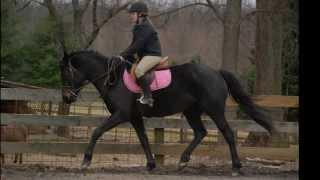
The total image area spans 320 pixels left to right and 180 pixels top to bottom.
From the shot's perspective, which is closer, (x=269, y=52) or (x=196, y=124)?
(x=196, y=124)

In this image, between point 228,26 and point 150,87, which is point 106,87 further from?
point 228,26

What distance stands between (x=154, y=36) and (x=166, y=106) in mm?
994

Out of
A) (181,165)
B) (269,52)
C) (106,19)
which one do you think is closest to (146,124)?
(181,165)

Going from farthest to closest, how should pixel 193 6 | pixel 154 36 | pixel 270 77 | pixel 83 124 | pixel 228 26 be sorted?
pixel 193 6 → pixel 228 26 → pixel 270 77 → pixel 83 124 → pixel 154 36

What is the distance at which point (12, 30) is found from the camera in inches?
167

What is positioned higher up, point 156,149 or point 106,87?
point 106,87

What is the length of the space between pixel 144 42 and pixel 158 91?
0.73 metres

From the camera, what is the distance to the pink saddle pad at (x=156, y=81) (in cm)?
711

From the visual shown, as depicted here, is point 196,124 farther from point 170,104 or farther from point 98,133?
point 98,133

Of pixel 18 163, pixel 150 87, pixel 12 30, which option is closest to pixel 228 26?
pixel 150 87

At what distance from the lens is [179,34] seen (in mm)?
17547

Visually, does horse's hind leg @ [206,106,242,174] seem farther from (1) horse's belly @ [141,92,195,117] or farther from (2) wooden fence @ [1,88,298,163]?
(2) wooden fence @ [1,88,298,163]

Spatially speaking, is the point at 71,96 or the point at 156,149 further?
the point at 156,149

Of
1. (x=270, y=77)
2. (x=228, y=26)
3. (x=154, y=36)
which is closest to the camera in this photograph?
(x=154, y=36)
